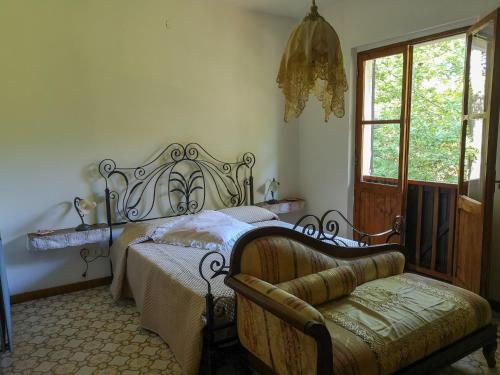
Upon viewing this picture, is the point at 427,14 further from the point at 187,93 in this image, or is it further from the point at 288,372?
the point at 288,372

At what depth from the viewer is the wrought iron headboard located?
11.6 ft

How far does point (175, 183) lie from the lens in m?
3.85

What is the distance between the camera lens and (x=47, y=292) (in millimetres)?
3275

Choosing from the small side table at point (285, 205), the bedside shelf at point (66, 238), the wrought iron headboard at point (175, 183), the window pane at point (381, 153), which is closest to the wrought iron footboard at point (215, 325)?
the bedside shelf at point (66, 238)

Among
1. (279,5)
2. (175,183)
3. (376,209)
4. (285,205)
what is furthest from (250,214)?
(279,5)

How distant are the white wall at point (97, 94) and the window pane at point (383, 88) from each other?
4.13ft

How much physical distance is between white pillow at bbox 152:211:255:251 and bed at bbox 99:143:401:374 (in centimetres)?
9

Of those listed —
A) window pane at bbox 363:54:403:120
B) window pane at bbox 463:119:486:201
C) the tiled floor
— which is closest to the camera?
the tiled floor

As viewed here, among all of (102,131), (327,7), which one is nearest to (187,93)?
(102,131)

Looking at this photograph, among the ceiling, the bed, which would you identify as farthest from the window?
the bed

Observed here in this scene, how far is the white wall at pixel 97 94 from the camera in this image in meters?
3.06

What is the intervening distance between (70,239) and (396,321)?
2570mm

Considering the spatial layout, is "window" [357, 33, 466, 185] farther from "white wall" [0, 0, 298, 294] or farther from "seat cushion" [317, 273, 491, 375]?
"seat cushion" [317, 273, 491, 375]

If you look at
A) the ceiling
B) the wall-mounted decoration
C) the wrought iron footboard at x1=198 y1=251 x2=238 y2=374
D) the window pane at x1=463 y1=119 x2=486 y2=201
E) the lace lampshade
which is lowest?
the wrought iron footboard at x1=198 y1=251 x2=238 y2=374
